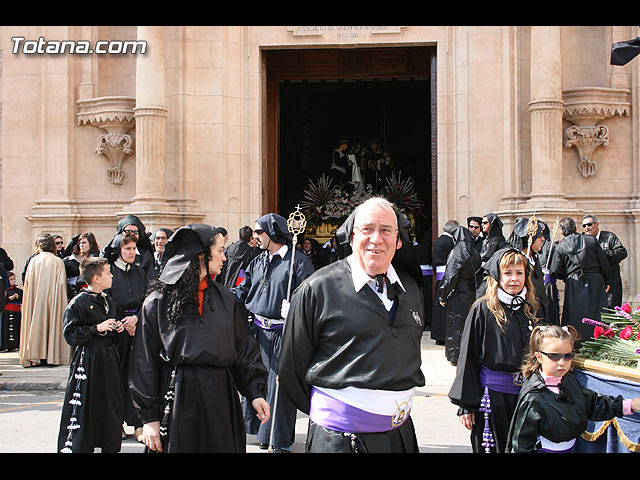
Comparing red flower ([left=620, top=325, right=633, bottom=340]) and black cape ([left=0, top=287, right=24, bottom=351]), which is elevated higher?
red flower ([left=620, top=325, right=633, bottom=340])

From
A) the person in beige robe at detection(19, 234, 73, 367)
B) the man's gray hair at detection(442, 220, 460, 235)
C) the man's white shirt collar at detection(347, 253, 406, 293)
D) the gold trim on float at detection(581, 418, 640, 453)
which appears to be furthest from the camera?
the man's gray hair at detection(442, 220, 460, 235)

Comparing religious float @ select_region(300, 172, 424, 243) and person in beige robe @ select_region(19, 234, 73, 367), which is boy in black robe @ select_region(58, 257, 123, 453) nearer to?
person in beige robe @ select_region(19, 234, 73, 367)

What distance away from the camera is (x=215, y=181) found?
15.1 m

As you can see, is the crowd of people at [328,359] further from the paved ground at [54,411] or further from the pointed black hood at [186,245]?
the paved ground at [54,411]

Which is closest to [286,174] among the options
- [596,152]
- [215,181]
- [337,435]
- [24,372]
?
[215,181]

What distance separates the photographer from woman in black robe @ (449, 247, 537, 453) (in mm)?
5734

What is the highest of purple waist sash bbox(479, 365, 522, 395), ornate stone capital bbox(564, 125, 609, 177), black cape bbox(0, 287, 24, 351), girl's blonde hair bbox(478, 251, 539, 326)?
ornate stone capital bbox(564, 125, 609, 177)

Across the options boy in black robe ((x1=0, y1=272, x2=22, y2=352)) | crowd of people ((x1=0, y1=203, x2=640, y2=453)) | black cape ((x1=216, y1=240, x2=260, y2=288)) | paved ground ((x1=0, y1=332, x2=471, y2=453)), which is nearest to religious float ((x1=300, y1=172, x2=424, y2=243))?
paved ground ((x1=0, y1=332, x2=471, y2=453))

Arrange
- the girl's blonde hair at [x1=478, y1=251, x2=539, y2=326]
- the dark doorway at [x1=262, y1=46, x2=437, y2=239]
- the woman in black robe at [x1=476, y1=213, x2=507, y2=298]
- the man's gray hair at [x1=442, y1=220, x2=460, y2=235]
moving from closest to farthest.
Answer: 1. the girl's blonde hair at [x1=478, y1=251, x2=539, y2=326]
2. the woman in black robe at [x1=476, y1=213, x2=507, y2=298]
3. the man's gray hair at [x1=442, y1=220, x2=460, y2=235]
4. the dark doorway at [x1=262, y1=46, x2=437, y2=239]

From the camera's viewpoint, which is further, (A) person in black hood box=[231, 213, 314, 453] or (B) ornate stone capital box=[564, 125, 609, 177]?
(B) ornate stone capital box=[564, 125, 609, 177]

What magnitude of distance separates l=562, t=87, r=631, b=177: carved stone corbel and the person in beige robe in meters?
8.98

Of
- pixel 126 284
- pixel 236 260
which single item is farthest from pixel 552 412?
pixel 236 260

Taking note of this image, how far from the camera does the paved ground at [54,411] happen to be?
7.93 m

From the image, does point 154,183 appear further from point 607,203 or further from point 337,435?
point 337,435
